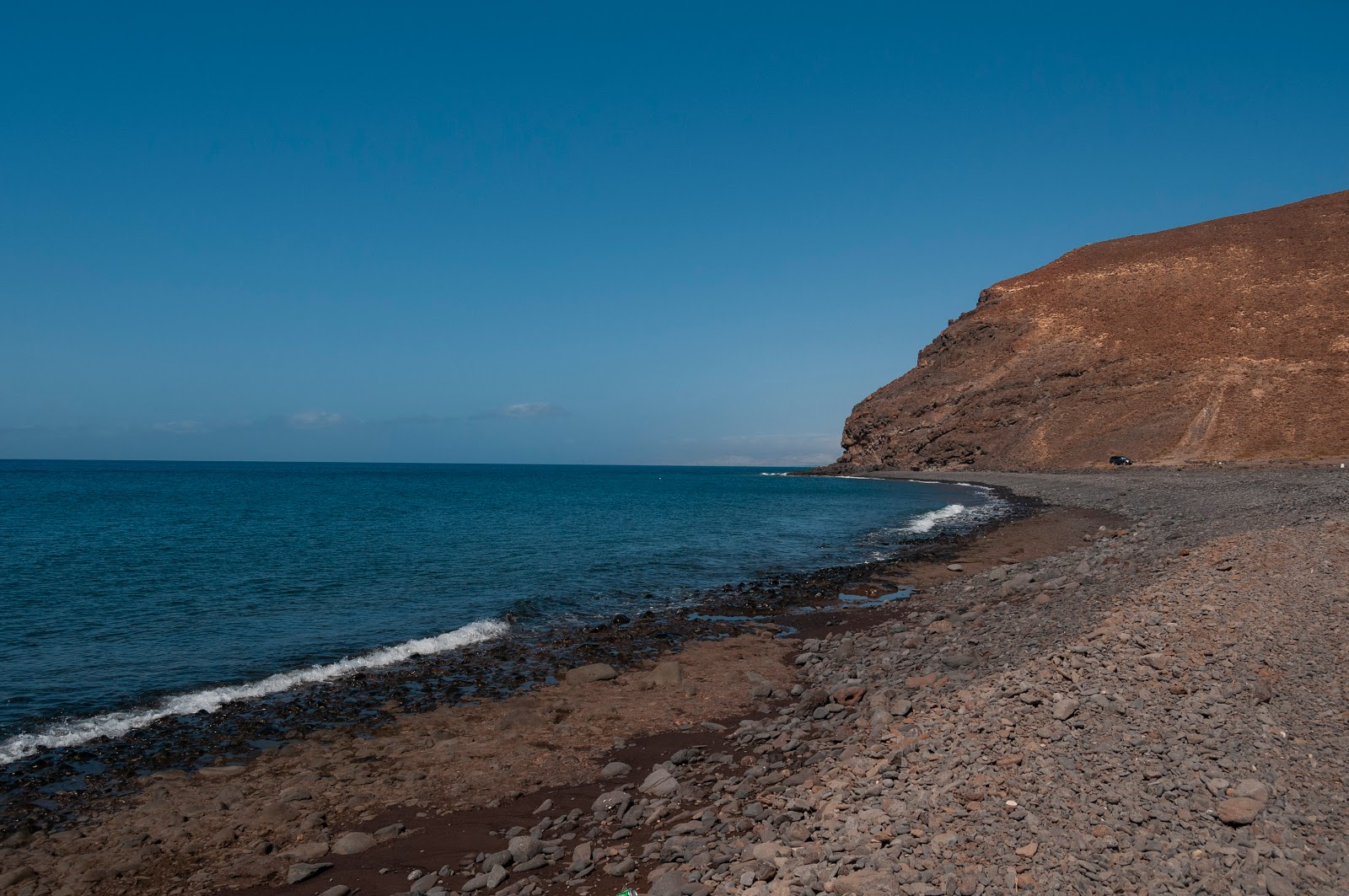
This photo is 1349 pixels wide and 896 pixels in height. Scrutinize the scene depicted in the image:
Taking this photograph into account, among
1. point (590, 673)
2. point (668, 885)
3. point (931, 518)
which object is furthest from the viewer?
point (931, 518)

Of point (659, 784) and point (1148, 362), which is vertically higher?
point (1148, 362)

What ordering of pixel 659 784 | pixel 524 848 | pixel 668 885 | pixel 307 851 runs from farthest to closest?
1. pixel 659 784
2. pixel 307 851
3. pixel 524 848
4. pixel 668 885

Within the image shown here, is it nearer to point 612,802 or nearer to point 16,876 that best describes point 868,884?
point 612,802

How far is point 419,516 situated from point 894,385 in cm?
7858

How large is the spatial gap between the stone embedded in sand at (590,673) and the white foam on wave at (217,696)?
3.82m

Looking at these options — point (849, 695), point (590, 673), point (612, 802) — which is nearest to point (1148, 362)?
point (590, 673)

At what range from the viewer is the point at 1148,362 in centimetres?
Result: 7862

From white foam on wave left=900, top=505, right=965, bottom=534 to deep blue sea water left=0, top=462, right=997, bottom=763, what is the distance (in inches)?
9.8

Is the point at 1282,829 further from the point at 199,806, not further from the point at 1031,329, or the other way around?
the point at 1031,329

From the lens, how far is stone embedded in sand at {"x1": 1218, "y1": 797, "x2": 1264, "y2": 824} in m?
5.62

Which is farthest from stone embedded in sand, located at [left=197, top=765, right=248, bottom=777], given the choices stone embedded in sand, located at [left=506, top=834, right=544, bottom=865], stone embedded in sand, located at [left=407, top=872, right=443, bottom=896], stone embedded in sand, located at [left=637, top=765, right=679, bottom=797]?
stone embedded in sand, located at [left=637, top=765, right=679, bottom=797]

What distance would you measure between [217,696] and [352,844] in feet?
22.7

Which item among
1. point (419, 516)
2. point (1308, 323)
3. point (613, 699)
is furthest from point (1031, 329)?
point (613, 699)

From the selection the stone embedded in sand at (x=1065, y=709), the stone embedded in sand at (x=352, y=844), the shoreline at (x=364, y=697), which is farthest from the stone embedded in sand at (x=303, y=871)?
the stone embedded in sand at (x=1065, y=709)
